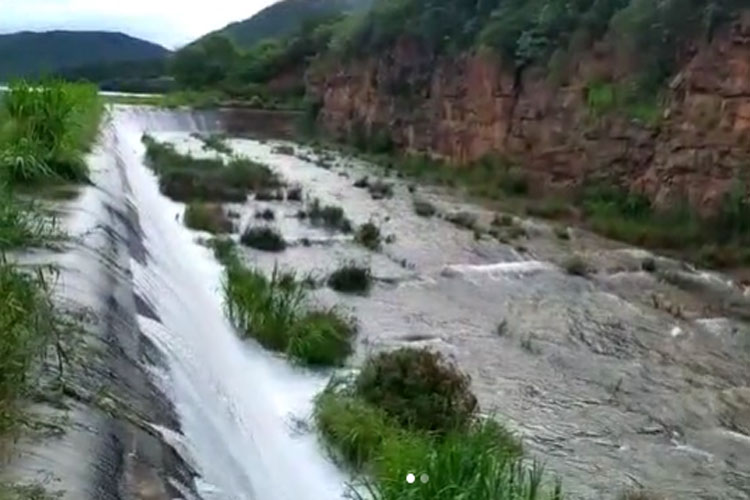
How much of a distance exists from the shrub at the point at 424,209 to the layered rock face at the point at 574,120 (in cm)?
307

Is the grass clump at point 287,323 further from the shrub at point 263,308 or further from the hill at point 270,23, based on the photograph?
the hill at point 270,23

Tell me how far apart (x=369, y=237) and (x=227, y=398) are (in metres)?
12.8

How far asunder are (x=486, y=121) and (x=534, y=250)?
1304 cm

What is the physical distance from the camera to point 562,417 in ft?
34.4

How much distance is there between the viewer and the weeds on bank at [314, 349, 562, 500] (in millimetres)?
6395

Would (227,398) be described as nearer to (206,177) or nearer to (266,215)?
(266,215)

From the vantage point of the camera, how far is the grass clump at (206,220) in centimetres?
2103

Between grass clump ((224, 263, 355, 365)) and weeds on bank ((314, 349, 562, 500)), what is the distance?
1051 mm

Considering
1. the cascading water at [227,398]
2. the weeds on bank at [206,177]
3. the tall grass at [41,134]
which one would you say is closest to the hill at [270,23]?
the weeds on bank at [206,177]

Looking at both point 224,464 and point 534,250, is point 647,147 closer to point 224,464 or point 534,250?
point 534,250

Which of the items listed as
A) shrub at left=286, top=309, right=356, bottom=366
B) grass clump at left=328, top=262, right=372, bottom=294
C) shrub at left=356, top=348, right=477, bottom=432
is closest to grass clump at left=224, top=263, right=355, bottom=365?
shrub at left=286, top=309, right=356, bottom=366

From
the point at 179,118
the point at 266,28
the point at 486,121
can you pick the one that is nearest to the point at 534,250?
the point at 486,121

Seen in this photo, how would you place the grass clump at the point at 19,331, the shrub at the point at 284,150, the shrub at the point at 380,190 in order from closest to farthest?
1. the grass clump at the point at 19,331
2. the shrub at the point at 380,190
3. the shrub at the point at 284,150

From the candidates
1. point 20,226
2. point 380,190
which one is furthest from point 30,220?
point 380,190
